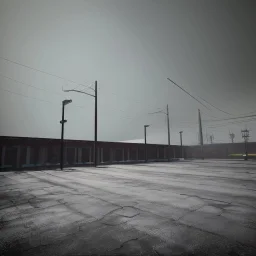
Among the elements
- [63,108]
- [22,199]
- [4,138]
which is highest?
[63,108]

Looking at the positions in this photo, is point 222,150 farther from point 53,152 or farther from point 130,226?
point 130,226

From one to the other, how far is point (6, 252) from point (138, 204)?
10.4 feet

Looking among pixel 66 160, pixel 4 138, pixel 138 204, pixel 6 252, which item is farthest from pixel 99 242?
pixel 66 160

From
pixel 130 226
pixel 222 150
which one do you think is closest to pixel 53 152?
pixel 130 226

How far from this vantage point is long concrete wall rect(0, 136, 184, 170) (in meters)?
23.2

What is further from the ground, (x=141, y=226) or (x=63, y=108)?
(x=63, y=108)

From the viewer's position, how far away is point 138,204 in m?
4.85

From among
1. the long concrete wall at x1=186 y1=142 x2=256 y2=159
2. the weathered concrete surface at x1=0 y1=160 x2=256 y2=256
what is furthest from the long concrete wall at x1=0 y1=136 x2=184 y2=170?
the long concrete wall at x1=186 y1=142 x2=256 y2=159

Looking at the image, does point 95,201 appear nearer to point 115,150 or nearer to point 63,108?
point 63,108

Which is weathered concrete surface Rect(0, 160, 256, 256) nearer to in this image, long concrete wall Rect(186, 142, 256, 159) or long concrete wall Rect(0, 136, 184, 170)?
long concrete wall Rect(0, 136, 184, 170)

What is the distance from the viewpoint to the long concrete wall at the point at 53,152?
23.2m

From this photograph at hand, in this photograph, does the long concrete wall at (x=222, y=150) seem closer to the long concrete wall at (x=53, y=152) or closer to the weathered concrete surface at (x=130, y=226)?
the long concrete wall at (x=53, y=152)

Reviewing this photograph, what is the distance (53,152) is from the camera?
89.9ft

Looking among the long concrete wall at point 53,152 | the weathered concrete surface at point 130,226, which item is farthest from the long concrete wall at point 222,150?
the weathered concrete surface at point 130,226
